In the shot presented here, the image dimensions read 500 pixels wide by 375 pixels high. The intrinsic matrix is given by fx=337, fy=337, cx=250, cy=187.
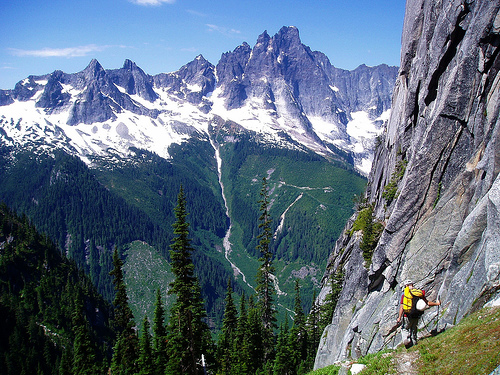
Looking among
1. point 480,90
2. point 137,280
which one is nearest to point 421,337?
point 480,90

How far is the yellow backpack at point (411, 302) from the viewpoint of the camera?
54.0 feet

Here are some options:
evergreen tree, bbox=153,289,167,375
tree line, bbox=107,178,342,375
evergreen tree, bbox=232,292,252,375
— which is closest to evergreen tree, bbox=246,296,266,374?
tree line, bbox=107,178,342,375

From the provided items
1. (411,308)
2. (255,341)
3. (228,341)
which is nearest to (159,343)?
(228,341)

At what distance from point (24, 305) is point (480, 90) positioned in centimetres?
14584

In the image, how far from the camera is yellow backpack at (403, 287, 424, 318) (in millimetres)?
16469

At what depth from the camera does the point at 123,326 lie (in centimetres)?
4125

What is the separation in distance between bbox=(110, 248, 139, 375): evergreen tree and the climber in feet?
107

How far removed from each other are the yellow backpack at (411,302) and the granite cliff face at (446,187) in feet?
8.18

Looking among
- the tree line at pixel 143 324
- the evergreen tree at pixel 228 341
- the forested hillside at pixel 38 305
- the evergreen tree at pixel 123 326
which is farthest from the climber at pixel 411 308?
the forested hillside at pixel 38 305

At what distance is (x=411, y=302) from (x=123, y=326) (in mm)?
35835

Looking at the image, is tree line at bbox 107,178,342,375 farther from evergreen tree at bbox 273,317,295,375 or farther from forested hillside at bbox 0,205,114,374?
forested hillside at bbox 0,205,114,374

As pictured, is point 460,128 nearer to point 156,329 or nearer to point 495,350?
point 495,350

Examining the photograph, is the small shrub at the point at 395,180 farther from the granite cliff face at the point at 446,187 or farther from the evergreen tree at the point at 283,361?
the evergreen tree at the point at 283,361

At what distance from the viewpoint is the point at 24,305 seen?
121 meters
